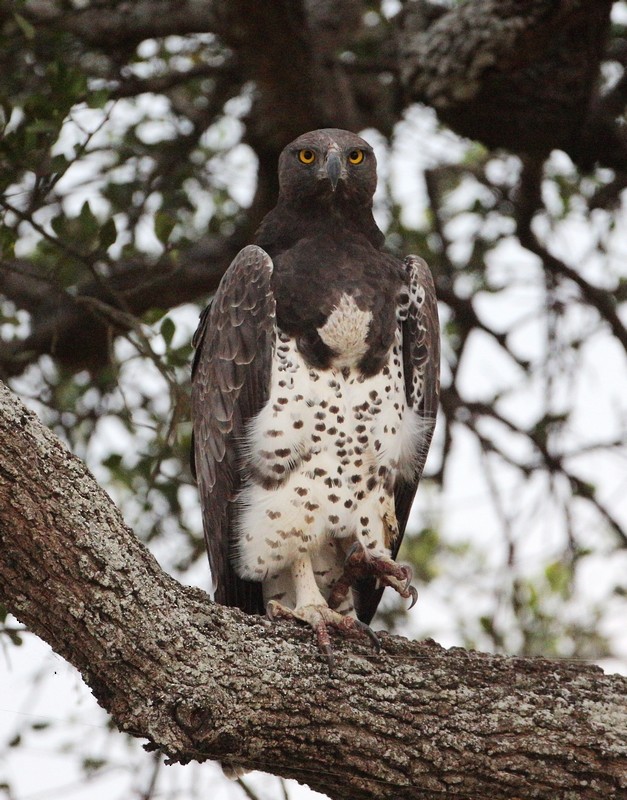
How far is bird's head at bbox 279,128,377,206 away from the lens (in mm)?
5367

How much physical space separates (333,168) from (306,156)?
10.6 inches

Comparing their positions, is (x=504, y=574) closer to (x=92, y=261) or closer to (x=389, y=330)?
(x=389, y=330)

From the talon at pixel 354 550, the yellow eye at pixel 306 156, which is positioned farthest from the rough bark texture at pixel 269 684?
the yellow eye at pixel 306 156

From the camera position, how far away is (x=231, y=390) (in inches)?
204

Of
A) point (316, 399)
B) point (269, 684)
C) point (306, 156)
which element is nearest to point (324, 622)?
point (269, 684)

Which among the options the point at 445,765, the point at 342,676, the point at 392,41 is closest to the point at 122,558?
the point at 342,676

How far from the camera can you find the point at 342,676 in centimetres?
401

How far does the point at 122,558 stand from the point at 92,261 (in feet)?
6.65

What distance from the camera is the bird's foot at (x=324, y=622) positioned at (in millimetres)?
4223

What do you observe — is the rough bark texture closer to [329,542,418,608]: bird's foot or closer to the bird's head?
[329,542,418,608]: bird's foot

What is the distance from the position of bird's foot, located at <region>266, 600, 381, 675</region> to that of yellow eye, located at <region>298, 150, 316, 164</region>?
2096mm

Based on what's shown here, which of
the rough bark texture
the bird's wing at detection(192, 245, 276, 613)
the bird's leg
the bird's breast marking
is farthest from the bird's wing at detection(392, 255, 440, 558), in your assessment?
the rough bark texture

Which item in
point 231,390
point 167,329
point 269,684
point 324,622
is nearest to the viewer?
point 269,684

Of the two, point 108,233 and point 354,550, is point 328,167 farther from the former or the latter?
point 354,550
